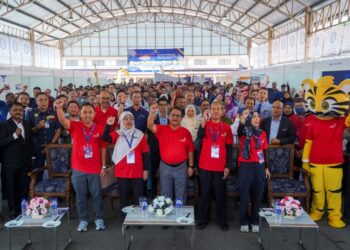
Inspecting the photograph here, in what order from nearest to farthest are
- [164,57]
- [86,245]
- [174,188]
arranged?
[86,245] < [174,188] < [164,57]

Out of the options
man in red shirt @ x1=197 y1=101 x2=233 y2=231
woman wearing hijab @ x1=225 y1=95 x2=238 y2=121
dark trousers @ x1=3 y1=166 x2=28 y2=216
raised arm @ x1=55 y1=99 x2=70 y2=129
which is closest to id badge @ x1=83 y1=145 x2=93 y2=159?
raised arm @ x1=55 y1=99 x2=70 y2=129

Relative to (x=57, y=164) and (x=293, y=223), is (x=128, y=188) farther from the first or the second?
(x=293, y=223)

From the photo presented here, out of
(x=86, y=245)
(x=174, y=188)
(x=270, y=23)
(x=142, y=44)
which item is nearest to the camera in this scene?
(x=86, y=245)

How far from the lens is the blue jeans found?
368cm

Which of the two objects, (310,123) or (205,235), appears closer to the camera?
(205,235)

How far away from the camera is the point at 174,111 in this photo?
12.0 feet

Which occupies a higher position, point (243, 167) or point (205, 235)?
point (243, 167)

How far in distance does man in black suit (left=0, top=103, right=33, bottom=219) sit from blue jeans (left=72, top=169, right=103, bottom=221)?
3.02ft

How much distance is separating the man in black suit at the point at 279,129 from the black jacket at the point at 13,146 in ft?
10.7

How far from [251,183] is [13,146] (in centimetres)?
299

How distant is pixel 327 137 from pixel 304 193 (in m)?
0.77

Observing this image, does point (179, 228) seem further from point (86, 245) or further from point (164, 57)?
point (164, 57)

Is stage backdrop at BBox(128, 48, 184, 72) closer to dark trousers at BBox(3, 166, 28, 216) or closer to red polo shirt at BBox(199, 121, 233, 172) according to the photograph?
dark trousers at BBox(3, 166, 28, 216)

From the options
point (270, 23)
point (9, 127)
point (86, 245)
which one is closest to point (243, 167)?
point (86, 245)
